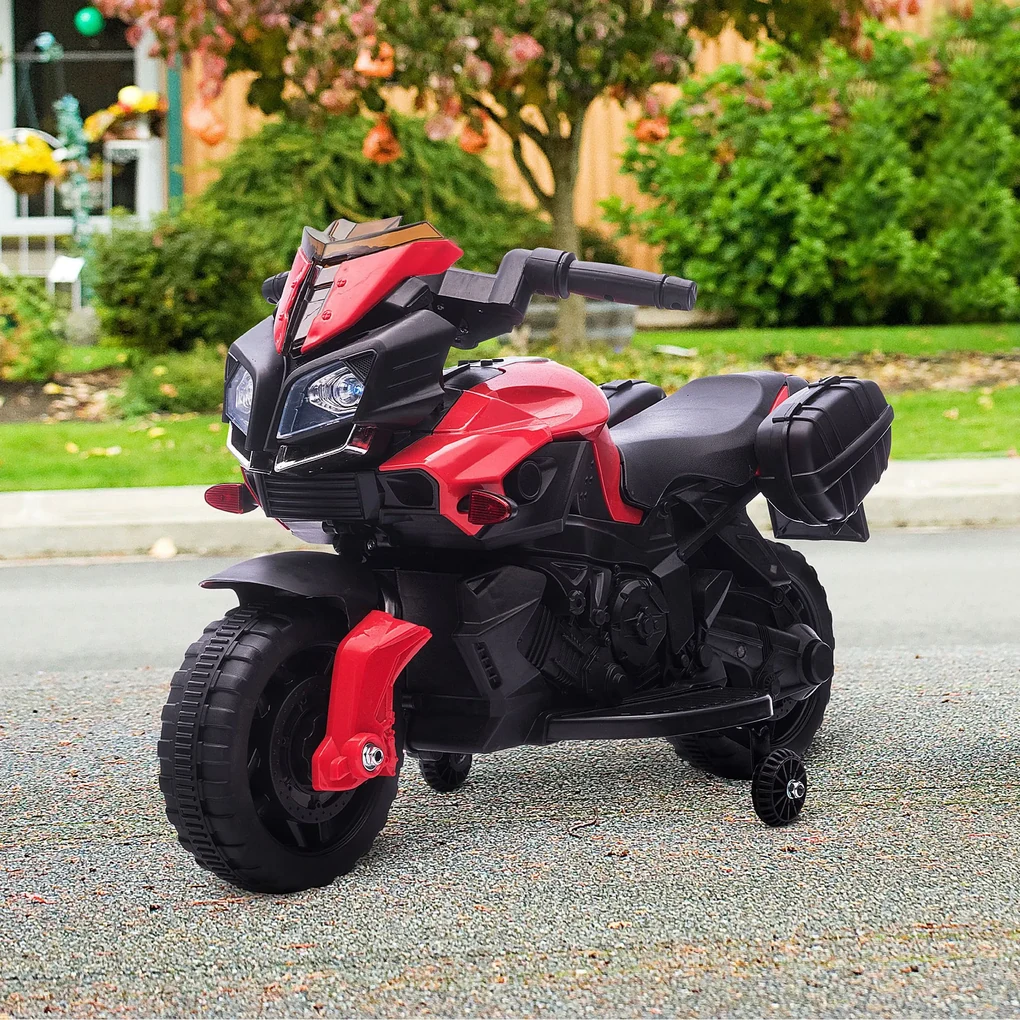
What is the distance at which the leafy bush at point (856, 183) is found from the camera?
15.4 meters

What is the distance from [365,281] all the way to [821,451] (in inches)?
46.3

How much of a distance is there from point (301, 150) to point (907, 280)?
585 centimetres

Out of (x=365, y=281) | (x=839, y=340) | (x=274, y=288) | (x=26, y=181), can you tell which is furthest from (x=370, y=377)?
(x=26, y=181)

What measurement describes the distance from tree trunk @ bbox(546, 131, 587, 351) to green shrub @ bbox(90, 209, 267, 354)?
2.36 metres

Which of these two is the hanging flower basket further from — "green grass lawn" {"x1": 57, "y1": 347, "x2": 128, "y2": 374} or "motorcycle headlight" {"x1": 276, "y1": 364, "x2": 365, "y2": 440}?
"motorcycle headlight" {"x1": 276, "y1": 364, "x2": 365, "y2": 440}

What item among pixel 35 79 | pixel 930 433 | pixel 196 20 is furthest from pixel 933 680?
pixel 35 79

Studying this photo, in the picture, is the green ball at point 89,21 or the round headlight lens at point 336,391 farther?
the green ball at point 89,21

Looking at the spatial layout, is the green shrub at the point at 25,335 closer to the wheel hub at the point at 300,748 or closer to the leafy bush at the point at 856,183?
the leafy bush at the point at 856,183

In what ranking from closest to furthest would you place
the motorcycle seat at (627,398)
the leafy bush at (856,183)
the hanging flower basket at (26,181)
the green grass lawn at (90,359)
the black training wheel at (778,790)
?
1. the black training wheel at (778,790)
2. the motorcycle seat at (627,398)
3. the green grass lawn at (90,359)
4. the hanging flower basket at (26,181)
5. the leafy bush at (856,183)

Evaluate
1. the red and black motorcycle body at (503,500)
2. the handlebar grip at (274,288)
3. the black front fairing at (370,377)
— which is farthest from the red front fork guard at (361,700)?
the handlebar grip at (274,288)

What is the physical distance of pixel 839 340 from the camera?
1448cm

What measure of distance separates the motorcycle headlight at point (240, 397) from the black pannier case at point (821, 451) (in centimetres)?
123

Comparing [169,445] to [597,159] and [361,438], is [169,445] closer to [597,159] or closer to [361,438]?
[361,438]

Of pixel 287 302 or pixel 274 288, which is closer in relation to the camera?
pixel 287 302
